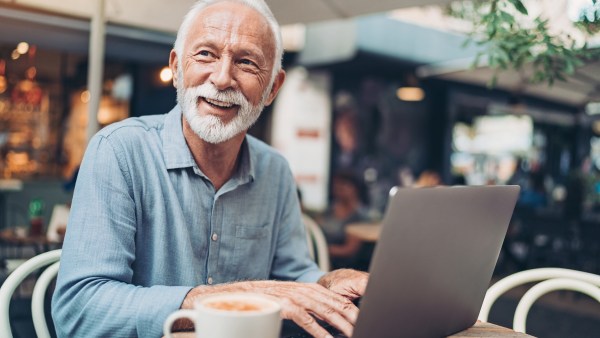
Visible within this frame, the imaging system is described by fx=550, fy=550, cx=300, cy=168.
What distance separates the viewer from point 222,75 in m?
1.52

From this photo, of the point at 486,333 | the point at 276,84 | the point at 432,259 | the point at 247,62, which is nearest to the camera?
the point at 432,259

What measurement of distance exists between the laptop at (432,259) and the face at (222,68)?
63 cm

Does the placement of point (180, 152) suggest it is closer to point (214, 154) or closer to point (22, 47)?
point (214, 154)

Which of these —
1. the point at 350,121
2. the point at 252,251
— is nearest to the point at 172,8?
the point at 252,251

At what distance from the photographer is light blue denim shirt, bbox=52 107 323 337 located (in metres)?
1.20

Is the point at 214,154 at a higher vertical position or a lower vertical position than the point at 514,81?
lower

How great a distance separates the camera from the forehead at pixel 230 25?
1.54 metres

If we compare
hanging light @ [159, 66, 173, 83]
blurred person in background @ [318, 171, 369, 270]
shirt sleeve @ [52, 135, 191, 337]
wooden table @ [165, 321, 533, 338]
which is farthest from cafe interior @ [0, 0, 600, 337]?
wooden table @ [165, 321, 533, 338]

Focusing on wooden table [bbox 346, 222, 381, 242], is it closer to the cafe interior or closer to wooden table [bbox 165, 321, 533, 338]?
the cafe interior

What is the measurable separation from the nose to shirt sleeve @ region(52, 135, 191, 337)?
13.5 inches

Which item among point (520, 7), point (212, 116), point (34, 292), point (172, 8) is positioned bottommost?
point (34, 292)

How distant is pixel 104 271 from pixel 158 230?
25 cm

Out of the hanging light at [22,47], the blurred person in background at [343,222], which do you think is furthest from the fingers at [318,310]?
the hanging light at [22,47]

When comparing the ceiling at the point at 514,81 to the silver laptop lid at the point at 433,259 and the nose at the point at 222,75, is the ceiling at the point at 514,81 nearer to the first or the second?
the nose at the point at 222,75
